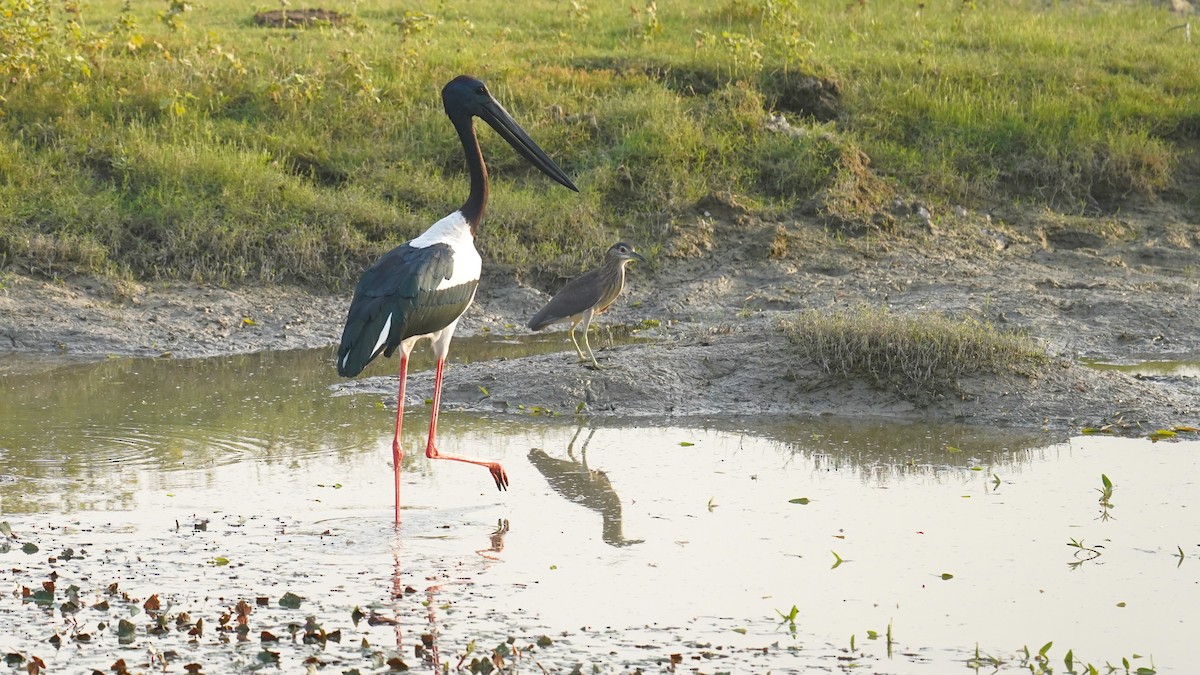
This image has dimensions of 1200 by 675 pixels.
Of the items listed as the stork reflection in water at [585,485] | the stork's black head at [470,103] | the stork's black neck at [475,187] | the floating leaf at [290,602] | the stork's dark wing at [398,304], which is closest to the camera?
the floating leaf at [290,602]

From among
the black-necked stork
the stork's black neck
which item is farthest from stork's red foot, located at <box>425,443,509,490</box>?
the stork's black neck

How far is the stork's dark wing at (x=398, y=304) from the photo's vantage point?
590 centimetres

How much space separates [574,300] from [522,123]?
9.89ft

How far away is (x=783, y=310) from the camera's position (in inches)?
363

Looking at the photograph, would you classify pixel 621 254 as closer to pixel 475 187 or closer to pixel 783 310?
pixel 783 310

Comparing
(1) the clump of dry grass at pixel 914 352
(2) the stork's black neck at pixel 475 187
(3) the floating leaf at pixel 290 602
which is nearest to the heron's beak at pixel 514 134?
(2) the stork's black neck at pixel 475 187

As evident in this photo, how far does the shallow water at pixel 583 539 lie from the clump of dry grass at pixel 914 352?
33 centimetres

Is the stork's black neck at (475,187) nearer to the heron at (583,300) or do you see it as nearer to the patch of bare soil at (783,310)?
the patch of bare soil at (783,310)

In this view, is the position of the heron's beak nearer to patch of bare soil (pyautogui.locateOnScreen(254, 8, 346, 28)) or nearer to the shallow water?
the shallow water

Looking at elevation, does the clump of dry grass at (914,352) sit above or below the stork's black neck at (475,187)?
below

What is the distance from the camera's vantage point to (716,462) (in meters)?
6.57

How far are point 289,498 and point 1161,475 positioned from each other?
351 cm

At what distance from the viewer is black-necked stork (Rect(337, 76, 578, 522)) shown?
19.5ft

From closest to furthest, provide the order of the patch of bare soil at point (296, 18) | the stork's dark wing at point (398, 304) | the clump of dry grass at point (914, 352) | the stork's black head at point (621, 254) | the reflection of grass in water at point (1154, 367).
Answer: the stork's dark wing at point (398, 304) → the clump of dry grass at point (914, 352) → the reflection of grass in water at point (1154, 367) → the stork's black head at point (621, 254) → the patch of bare soil at point (296, 18)
